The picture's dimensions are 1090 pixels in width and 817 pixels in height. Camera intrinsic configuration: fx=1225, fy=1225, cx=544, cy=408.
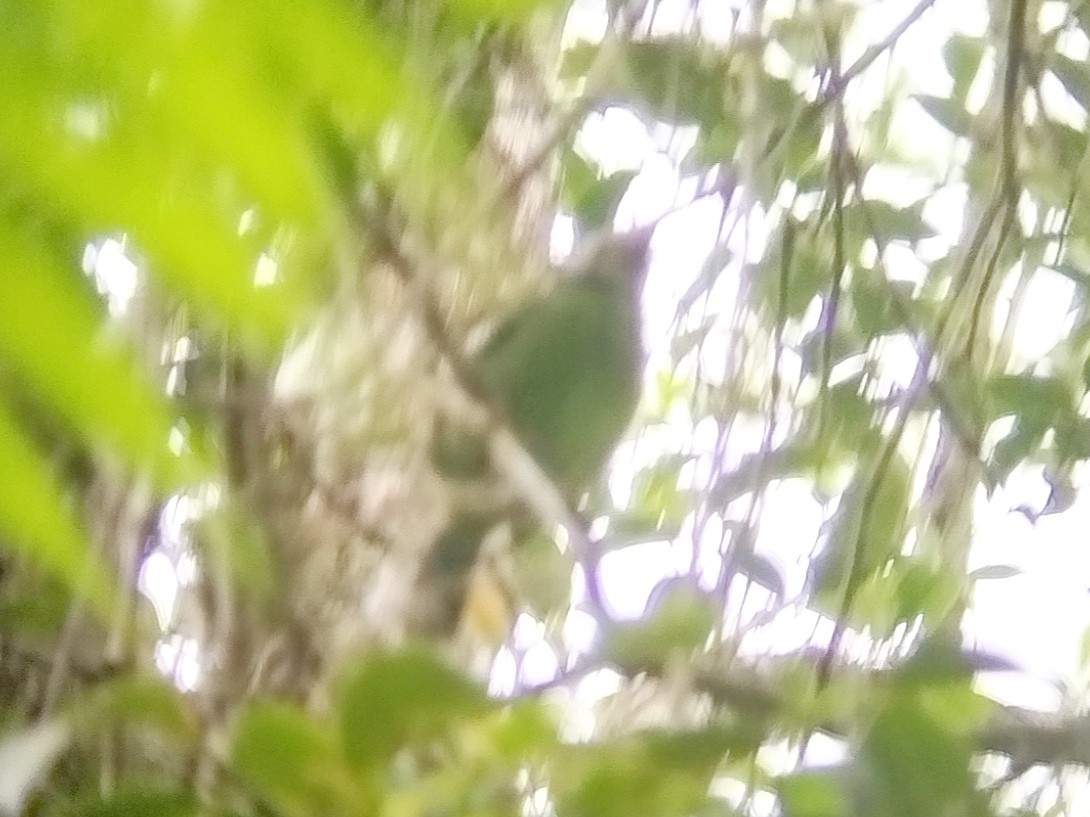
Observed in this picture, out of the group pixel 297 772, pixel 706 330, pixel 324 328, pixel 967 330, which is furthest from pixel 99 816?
pixel 967 330

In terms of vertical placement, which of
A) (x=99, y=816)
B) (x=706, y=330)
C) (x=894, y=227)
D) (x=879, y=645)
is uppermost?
(x=894, y=227)

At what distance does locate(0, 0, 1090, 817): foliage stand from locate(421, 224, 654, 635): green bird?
0.6 inches

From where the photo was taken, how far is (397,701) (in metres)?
0.30

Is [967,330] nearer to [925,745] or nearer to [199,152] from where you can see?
[925,745]

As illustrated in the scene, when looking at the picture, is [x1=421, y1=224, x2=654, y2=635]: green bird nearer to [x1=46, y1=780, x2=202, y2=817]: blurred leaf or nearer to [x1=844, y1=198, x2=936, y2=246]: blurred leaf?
[x1=46, y1=780, x2=202, y2=817]: blurred leaf

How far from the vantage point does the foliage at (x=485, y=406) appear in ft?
0.56

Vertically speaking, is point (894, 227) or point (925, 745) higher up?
point (894, 227)

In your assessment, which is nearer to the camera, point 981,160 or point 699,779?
point 699,779

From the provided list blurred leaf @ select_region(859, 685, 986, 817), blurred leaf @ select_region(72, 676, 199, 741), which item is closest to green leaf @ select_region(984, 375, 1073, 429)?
blurred leaf @ select_region(859, 685, 986, 817)

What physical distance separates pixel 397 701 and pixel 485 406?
0.08 meters

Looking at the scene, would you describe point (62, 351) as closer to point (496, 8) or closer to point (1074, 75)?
point (496, 8)

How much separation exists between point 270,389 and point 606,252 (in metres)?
0.16

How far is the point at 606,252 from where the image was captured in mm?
352

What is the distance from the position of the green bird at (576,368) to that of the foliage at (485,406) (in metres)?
0.02
